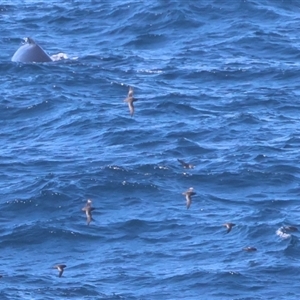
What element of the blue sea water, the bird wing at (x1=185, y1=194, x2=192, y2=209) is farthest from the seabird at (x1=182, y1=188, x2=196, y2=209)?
the blue sea water

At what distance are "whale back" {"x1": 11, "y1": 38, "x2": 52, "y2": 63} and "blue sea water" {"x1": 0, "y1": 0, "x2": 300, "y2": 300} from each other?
1.62 feet

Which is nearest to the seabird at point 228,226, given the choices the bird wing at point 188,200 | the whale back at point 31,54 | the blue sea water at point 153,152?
the blue sea water at point 153,152

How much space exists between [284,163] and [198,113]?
262 inches

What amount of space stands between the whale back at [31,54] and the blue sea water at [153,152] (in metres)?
0.49

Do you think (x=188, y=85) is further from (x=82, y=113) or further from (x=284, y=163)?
(x=284, y=163)

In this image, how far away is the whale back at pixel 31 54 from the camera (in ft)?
195

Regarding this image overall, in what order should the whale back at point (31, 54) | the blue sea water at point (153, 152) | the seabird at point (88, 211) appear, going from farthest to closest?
the whale back at point (31, 54)
the seabird at point (88, 211)
the blue sea water at point (153, 152)

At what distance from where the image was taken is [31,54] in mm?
59500

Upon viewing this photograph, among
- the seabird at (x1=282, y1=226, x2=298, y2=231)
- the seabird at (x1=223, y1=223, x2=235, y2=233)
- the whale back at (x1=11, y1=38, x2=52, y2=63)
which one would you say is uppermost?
the whale back at (x1=11, y1=38, x2=52, y2=63)

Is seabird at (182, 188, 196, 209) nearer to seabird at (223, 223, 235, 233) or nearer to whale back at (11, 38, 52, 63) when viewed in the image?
seabird at (223, 223, 235, 233)

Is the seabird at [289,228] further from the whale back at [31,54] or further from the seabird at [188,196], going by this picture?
the whale back at [31,54]

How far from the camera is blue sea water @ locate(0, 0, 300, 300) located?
39.5 m

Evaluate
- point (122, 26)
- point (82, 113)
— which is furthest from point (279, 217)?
point (122, 26)

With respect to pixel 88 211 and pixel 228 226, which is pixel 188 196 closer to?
pixel 228 226
